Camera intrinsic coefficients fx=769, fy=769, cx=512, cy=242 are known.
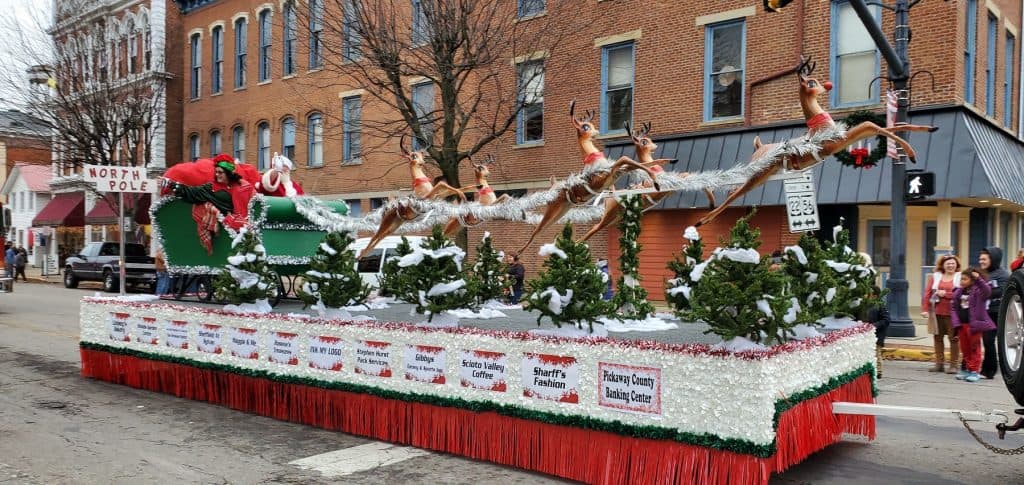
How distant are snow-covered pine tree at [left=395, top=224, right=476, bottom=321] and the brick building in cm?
671

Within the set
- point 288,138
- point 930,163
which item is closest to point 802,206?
point 930,163

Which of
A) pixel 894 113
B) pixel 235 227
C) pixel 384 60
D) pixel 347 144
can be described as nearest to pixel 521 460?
pixel 235 227

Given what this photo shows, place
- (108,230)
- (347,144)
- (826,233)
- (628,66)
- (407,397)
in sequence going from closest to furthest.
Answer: (407,397) < (826,233) < (628,66) < (347,144) < (108,230)

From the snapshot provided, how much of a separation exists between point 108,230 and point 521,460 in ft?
130

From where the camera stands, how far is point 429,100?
23266 millimetres

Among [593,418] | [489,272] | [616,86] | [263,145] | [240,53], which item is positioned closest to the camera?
[593,418]

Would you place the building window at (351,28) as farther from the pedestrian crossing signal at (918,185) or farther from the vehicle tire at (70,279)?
the vehicle tire at (70,279)

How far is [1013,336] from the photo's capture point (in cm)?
558

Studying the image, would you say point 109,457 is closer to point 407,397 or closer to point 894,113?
point 407,397

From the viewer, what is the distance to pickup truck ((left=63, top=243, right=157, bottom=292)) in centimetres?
2675

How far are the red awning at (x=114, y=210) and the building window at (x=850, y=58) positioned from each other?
86.5 feet

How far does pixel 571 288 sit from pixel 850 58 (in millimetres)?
13361

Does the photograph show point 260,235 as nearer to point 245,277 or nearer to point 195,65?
point 245,277

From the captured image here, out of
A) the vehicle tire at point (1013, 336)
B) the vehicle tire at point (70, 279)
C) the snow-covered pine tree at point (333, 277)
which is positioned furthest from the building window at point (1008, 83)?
the vehicle tire at point (70, 279)
